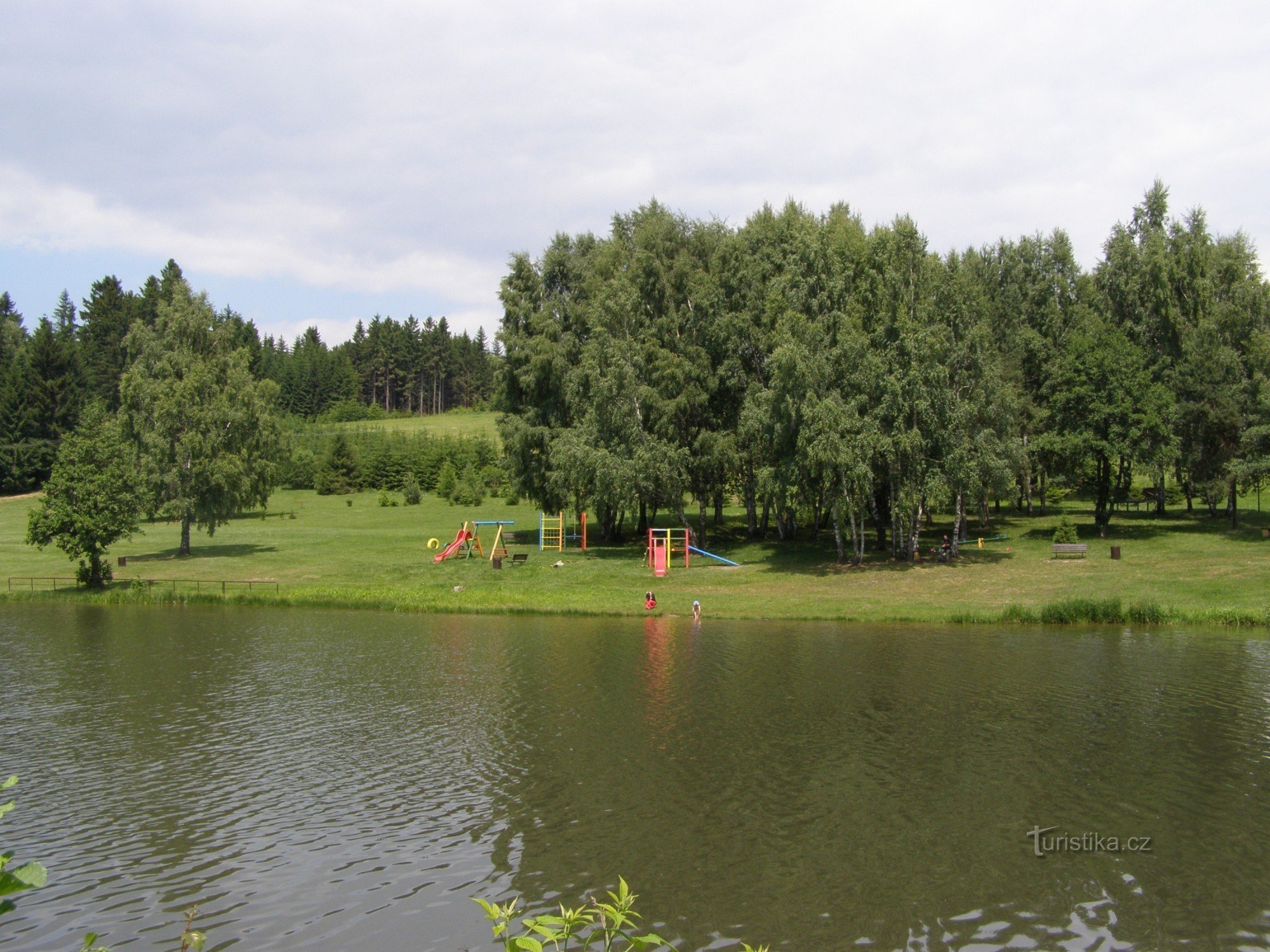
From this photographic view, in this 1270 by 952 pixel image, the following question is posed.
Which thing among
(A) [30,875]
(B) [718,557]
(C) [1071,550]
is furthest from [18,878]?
(C) [1071,550]

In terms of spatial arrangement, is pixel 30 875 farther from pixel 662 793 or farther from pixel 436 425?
pixel 436 425

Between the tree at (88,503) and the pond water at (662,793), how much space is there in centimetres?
1934

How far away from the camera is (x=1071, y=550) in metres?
50.2

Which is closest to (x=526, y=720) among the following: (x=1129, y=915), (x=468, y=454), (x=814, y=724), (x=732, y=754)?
(x=732, y=754)

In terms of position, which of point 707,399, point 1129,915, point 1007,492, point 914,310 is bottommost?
point 1129,915

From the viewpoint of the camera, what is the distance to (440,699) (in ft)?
85.9

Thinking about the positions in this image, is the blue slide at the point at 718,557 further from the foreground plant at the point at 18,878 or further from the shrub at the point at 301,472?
the shrub at the point at 301,472

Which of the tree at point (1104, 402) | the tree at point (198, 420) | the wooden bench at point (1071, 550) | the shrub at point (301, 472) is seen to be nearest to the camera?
the wooden bench at point (1071, 550)

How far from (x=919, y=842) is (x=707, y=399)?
4403cm

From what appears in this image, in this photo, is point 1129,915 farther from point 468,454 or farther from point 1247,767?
point 468,454

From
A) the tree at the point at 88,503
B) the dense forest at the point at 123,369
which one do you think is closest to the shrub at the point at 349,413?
the dense forest at the point at 123,369

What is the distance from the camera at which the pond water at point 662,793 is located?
1348 centimetres

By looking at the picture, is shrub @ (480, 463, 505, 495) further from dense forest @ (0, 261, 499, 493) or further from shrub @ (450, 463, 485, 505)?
dense forest @ (0, 261, 499, 493)

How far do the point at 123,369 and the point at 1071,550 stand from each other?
128 m
